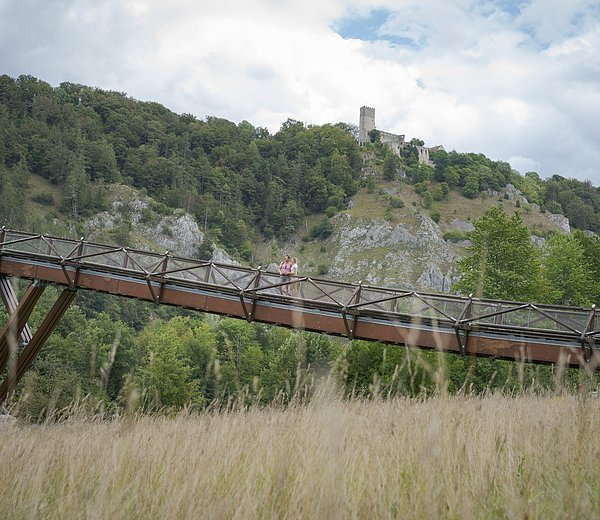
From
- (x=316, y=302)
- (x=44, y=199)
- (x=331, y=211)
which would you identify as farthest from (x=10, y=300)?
(x=331, y=211)

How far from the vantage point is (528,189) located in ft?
591

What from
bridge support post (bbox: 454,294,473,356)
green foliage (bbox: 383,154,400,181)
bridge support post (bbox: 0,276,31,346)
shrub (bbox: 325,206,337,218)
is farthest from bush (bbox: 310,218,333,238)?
bridge support post (bbox: 454,294,473,356)

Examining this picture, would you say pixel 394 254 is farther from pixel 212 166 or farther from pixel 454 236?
pixel 212 166

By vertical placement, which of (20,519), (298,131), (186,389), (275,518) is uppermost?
(298,131)

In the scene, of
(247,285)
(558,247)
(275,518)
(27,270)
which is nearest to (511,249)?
(558,247)

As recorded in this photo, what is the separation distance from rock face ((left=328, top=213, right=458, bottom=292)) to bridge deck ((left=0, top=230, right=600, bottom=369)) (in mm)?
99962

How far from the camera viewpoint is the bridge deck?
12742mm

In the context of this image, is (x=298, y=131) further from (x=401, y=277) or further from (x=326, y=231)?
(x=401, y=277)

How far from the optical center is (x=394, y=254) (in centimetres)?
13025

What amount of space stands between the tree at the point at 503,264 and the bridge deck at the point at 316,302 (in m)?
17.8

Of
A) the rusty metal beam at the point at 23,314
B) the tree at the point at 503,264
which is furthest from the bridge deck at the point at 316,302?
the tree at the point at 503,264

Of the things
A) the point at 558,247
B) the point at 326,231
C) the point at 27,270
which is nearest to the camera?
the point at 27,270

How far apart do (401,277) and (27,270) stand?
353ft

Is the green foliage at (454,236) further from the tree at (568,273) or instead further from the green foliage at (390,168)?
the tree at (568,273)
